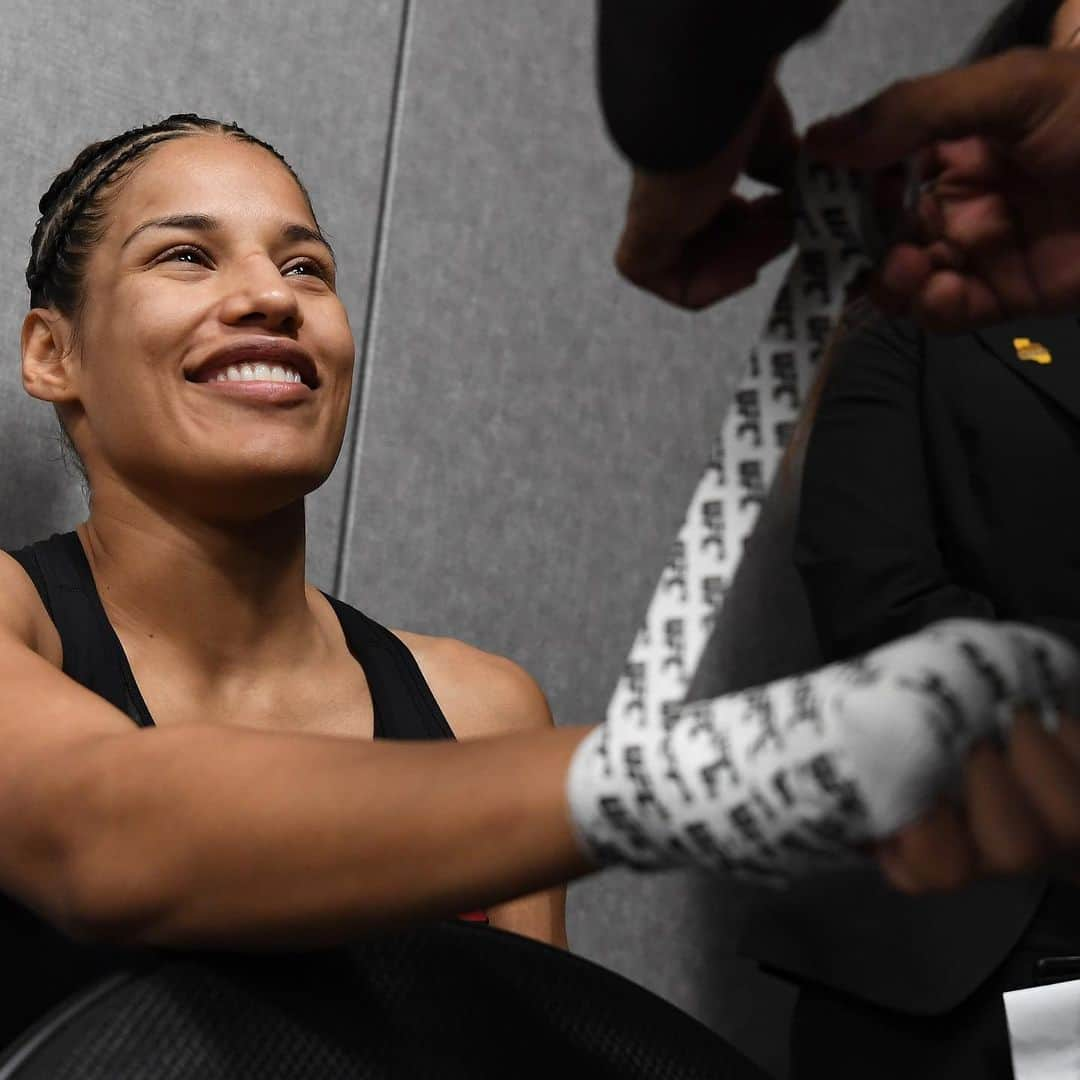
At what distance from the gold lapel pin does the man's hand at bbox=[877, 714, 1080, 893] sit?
0.67 meters

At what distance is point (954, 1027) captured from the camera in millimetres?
989

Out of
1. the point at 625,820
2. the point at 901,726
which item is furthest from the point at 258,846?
the point at 901,726

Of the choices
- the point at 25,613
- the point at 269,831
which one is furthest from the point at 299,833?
the point at 25,613

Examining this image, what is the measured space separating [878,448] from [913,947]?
34cm

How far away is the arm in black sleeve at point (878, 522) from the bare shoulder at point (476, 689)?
225 mm

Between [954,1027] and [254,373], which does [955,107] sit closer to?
[254,373]

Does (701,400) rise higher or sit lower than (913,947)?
higher

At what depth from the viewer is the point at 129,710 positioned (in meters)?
0.81

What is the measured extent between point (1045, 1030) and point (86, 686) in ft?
2.01

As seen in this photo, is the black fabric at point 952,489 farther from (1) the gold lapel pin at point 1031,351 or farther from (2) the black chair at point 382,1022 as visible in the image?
(2) the black chair at point 382,1022

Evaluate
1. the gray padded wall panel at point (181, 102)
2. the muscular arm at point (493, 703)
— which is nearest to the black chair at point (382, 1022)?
the muscular arm at point (493, 703)

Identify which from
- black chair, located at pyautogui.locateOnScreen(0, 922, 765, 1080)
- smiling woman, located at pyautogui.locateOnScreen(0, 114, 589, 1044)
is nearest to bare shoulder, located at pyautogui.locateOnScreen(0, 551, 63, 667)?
smiling woman, located at pyautogui.locateOnScreen(0, 114, 589, 1044)

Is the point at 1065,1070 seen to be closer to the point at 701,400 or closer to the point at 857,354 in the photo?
the point at 857,354

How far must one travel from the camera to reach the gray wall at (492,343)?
1.28 m
